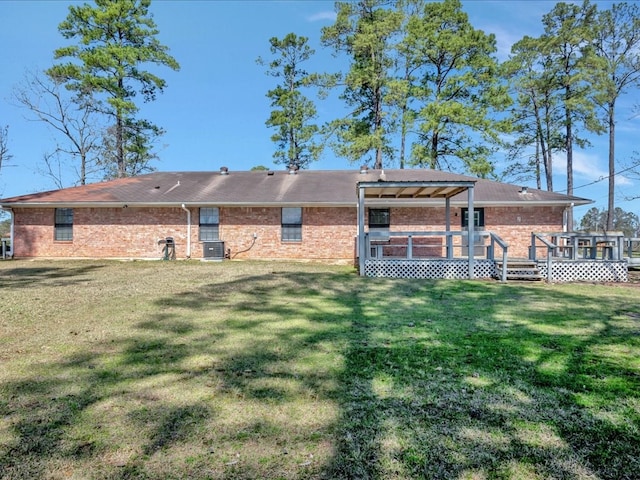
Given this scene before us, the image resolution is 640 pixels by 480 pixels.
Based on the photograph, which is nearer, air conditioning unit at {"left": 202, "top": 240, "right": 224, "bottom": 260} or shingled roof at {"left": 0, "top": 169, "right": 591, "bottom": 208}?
air conditioning unit at {"left": 202, "top": 240, "right": 224, "bottom": 260}

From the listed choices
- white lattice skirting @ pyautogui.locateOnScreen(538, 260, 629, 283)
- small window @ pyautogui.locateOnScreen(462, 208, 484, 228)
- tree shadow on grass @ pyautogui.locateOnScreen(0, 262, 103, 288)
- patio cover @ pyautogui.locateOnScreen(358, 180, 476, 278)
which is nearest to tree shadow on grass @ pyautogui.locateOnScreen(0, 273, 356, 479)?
tree shadow on grass @ pyautogui.locateOnScreen(0, 262, 103, 288)

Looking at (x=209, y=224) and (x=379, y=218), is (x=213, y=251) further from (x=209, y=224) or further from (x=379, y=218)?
(x=379, y=218)

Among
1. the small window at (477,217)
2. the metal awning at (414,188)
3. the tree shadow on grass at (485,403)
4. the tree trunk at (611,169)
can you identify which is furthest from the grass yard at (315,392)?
the tree trunk at (611,169)

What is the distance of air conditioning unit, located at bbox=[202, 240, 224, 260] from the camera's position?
15211 mm

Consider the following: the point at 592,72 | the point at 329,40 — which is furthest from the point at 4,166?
the point at 592,72

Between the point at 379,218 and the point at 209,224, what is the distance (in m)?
7.24

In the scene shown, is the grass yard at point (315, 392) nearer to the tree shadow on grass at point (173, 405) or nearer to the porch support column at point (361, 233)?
the tree shadow on grass at point (173, 405)

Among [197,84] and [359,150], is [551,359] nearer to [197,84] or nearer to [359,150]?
[359,150]

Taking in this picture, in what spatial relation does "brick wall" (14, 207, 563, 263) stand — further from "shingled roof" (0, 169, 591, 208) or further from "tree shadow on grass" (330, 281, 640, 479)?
"tree shadow on grass" (330, 281, 640, 479)

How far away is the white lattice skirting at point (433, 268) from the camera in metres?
11.2

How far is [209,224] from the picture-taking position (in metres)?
15.9

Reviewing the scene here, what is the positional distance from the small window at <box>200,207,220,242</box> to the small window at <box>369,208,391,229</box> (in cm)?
651

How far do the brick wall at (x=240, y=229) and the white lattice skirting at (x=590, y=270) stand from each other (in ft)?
14.9

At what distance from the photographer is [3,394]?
3.01m
